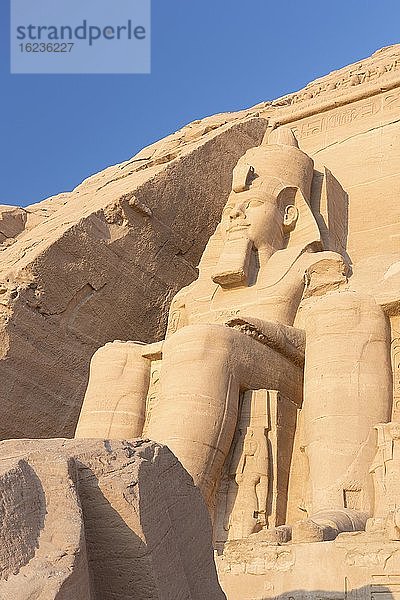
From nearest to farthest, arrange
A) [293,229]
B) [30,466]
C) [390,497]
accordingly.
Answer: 1. [30,466]
2. [390,497]
3. [293,229]

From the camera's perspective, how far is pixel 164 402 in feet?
14.7

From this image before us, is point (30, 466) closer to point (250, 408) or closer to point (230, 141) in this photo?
point (250, 408)

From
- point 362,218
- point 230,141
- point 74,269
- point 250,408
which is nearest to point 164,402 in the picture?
point 250,408

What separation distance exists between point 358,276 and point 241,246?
2.55ft

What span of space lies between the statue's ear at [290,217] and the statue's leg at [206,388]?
1684mm

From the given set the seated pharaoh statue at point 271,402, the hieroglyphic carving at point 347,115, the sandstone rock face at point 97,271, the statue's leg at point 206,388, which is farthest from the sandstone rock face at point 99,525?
the hieroglyphic carving at point 347,115

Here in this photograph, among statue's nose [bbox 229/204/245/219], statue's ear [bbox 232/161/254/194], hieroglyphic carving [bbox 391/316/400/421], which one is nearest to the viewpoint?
hieroglyphic carving [bbox 391/316/400/421]

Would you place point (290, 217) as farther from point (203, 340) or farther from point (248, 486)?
point (248, 486)

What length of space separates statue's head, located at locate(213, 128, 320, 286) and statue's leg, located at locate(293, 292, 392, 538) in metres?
1.17

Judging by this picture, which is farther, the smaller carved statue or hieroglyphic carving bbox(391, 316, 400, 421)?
hieroglyphic carving bbox(391, 316, 400, 421)

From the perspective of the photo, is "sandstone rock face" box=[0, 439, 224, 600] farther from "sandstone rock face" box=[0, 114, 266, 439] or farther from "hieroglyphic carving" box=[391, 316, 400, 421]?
"sandstone rock face" box=[0, 114, 266, 439]

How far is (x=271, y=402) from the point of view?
4.61 meters

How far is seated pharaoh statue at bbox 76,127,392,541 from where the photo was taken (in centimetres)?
413

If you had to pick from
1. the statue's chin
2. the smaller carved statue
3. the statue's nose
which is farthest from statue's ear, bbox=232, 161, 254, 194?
the smaller carved statue
